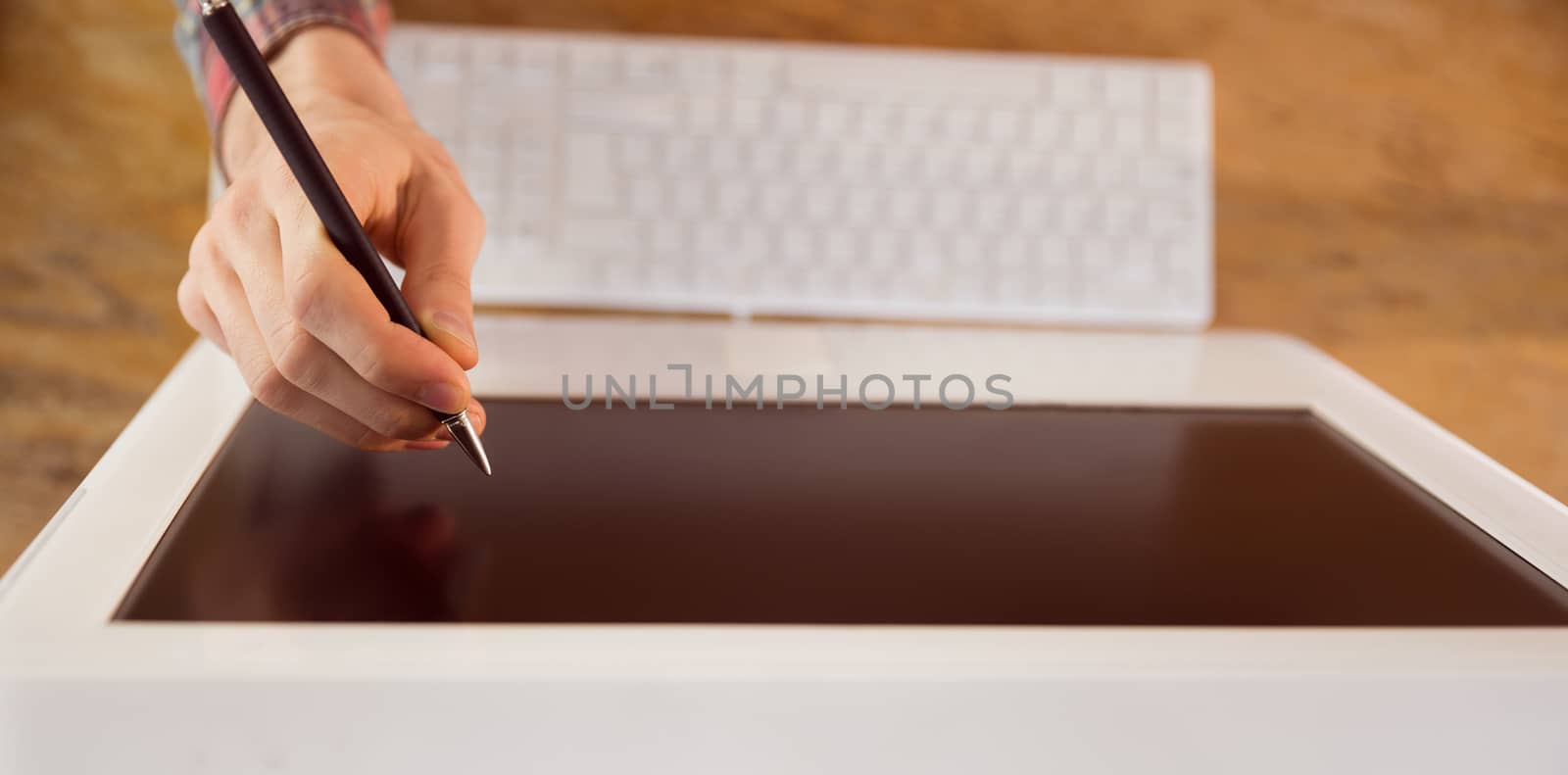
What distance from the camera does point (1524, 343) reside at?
80 cm

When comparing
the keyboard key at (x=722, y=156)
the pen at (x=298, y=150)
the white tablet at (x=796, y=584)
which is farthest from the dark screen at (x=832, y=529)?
the keyboard key at (x=722, y=156)

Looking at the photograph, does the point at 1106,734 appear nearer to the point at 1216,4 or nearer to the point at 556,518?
the point at 556,518

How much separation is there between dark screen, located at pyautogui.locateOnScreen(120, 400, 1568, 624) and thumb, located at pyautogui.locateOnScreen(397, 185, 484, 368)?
86 mm

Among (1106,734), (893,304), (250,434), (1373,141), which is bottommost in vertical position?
(1106,734)

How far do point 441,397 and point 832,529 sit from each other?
0.58ft

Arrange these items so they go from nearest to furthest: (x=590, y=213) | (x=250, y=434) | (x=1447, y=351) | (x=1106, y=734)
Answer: (x=1106, y=734) < (x=250, y=434) < (x=590, y=213) < (x=1447, y=351)

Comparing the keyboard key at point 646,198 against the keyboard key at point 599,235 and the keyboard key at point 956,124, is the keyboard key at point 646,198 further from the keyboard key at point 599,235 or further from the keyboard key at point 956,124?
the keyboard key at point 956,124

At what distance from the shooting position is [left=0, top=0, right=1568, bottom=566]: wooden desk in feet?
2.35

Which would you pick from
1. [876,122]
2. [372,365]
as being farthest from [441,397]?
[876,122]

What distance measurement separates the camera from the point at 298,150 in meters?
0.37

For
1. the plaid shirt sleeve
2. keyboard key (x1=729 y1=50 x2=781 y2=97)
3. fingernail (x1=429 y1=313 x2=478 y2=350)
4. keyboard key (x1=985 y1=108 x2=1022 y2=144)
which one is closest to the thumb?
fingernail (x1=429 y1=313 x2=478 y2=350)

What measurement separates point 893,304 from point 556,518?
0.32 m

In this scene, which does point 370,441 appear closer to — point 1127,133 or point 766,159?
point 766,159

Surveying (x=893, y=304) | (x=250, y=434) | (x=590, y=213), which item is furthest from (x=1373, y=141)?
(x=250, y=434)
